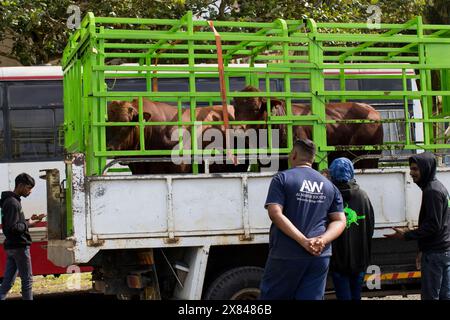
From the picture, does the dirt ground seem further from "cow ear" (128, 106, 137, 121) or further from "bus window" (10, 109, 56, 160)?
"cow ear" (128, 106, 137, 121)

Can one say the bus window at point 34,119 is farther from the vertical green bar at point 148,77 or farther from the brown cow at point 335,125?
the brown cow at point 335,125

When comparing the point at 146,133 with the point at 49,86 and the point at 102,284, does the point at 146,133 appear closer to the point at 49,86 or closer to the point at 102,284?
the point at 102,284

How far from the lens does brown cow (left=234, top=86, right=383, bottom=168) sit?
9344 millimetres

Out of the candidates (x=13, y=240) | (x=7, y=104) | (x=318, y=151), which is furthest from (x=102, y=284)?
(x=7, y=104)

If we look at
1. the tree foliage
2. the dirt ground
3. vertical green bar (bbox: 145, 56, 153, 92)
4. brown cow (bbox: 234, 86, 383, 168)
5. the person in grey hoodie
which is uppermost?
the tree foliage

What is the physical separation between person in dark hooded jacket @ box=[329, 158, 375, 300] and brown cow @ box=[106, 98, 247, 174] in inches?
71.8

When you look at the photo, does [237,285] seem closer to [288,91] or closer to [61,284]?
[288,91]

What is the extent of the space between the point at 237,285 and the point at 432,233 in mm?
2012

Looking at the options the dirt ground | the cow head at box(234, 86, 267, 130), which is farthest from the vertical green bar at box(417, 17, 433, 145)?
the dirt ground

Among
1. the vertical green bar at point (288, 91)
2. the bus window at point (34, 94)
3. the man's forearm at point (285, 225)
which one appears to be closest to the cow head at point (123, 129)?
the vertical green bar at point (288, 91)

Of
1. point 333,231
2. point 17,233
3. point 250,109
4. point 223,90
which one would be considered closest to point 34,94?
point 17,233

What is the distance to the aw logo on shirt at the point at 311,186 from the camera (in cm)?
652

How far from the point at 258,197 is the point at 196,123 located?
38.6 inches

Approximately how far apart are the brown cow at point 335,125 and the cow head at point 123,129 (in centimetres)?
117
